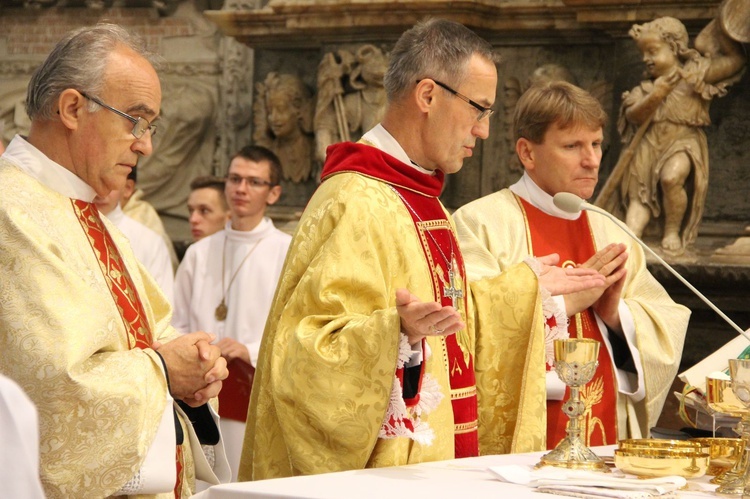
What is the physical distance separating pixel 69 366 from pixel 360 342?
75cm

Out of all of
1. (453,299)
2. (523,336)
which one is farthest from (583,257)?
(453,299)

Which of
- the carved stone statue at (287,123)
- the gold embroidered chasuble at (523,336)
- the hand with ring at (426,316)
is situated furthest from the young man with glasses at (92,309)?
the carved stone statue at (287,123)

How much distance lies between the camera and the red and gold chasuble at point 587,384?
14.3 ft

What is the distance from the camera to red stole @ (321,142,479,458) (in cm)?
371

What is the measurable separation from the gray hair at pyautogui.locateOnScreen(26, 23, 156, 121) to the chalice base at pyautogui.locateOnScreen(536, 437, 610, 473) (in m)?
1.47

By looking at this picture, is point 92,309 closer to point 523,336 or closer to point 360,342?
point 360,342

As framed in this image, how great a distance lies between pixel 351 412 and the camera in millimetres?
3322

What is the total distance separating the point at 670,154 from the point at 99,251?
405 cm

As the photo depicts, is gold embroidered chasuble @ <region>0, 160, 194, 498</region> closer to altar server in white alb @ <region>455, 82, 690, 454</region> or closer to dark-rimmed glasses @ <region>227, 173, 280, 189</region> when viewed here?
altar server in white alb @ <region>455, 82, 690, 454</region>

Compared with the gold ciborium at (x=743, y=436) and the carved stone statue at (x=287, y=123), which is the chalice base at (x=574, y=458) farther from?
the carved stone statue at (x=287, y=123)

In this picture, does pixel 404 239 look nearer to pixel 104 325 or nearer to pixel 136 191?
pixel 104 325

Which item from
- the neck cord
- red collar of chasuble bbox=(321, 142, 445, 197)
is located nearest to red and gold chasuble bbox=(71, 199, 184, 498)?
red collar of chasuble bbox=(321, 142, 445, 197)

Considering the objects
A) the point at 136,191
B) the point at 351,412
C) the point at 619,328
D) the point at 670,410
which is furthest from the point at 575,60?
the point at 351,412

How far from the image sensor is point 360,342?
10.8 feet
